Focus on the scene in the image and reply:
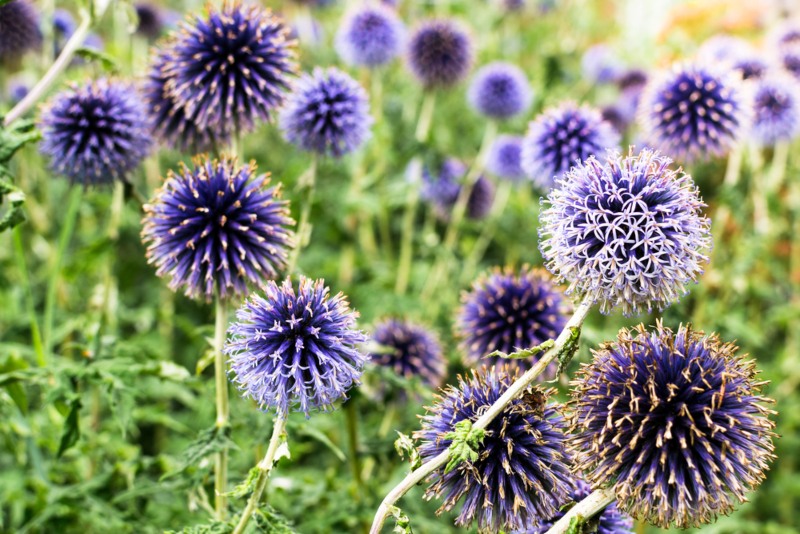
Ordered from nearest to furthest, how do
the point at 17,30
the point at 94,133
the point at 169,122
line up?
the point at 94,133 < the point at 169,122 < the point at 17,30

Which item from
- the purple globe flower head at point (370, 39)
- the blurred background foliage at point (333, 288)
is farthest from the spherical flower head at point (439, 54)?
the blurred background foliage at point (333, 288)

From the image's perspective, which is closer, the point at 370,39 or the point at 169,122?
the point at 169,122

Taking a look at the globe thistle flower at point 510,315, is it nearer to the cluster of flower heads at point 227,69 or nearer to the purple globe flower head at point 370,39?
the cluster of flower heads at point 227,69

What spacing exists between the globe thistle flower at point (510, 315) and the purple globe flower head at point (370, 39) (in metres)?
2.18

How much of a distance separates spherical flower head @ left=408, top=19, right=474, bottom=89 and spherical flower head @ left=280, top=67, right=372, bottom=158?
65.1 inches

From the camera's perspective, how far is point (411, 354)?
3.16 m

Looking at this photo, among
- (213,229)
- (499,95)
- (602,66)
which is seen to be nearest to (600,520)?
(213,229)

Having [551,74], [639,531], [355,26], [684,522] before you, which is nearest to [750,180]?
[551,74]

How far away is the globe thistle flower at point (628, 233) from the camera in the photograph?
173cm

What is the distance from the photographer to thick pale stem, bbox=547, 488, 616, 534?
5.52 ft

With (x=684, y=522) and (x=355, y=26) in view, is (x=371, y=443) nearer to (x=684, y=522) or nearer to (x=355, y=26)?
(x=684, y=522)

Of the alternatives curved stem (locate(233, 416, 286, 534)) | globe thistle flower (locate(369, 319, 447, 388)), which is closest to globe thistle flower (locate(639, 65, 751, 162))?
globe thistle flower (locate(369, 319, 447, 388))

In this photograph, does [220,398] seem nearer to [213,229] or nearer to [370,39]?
[213,229]

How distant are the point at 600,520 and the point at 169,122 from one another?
2.21 meters
